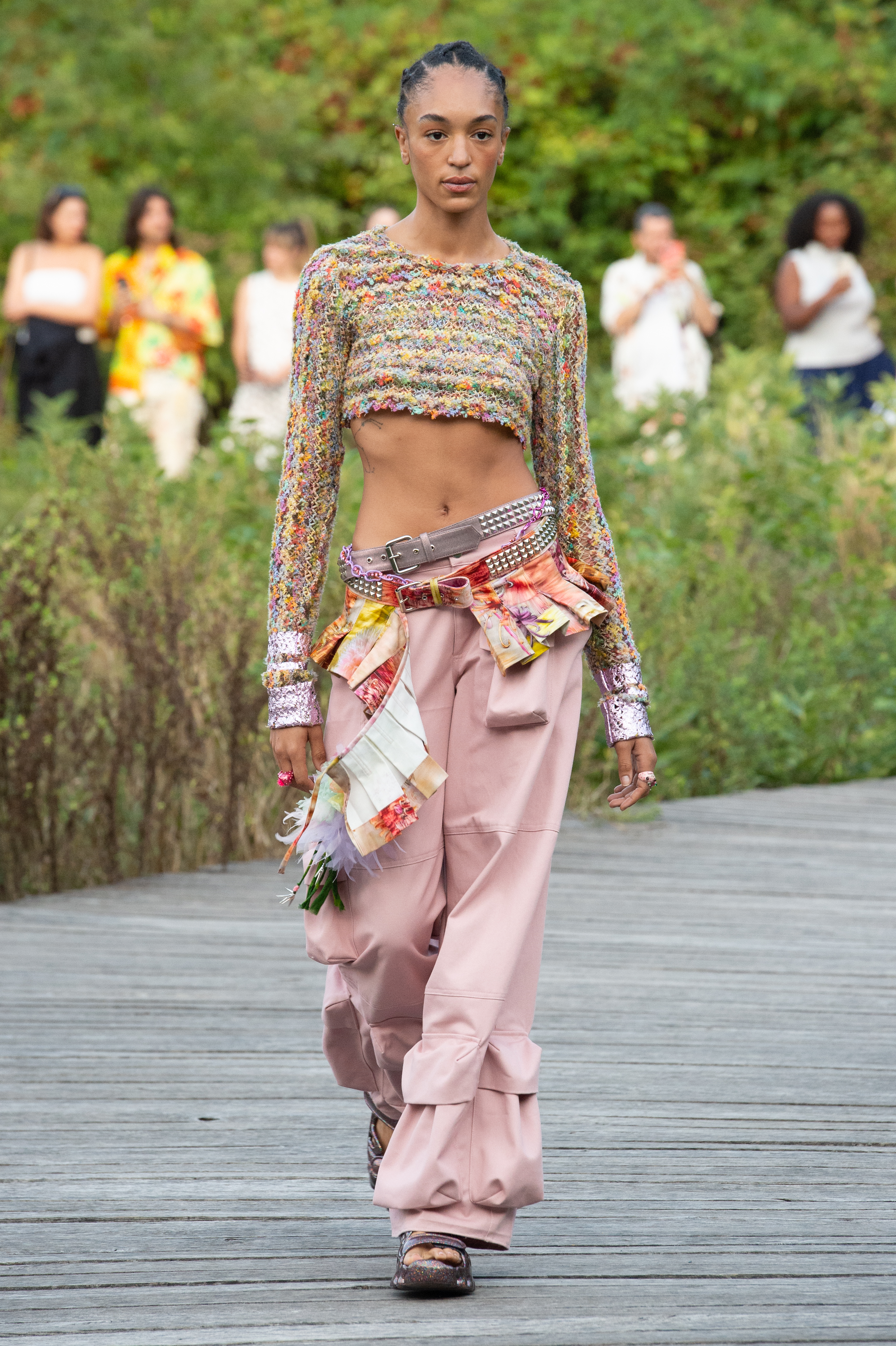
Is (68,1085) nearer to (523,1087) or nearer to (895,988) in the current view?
(523,1087)

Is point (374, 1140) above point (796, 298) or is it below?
below

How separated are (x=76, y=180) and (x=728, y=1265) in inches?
504

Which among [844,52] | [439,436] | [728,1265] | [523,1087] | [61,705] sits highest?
[844,52]

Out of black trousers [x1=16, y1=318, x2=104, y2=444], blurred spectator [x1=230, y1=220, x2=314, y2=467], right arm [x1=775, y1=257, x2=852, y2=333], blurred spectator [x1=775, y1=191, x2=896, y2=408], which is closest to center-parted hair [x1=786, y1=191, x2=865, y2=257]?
blurred spectator [x1=775, y1=191, x2=896, y2=408]

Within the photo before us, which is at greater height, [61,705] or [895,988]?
[61,705]

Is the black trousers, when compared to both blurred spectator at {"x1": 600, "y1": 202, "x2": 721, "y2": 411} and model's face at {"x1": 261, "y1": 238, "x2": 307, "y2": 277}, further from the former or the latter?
blurred spectator at {"x1": 600, "y1": 202, "x2": 721, "y2": 411}

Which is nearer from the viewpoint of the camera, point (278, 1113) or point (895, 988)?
point (278, 1113)

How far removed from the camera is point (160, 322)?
34.1 ft

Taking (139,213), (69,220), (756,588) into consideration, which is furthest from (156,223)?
(756,588)

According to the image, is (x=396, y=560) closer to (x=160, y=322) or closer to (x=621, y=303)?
(x=160, y=322)

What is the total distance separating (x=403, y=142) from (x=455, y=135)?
14cm

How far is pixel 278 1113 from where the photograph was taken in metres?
3.67

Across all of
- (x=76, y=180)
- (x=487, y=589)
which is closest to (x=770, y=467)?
(x=487, y=589)

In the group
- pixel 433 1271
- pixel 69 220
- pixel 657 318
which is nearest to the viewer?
pixel 433 1271
